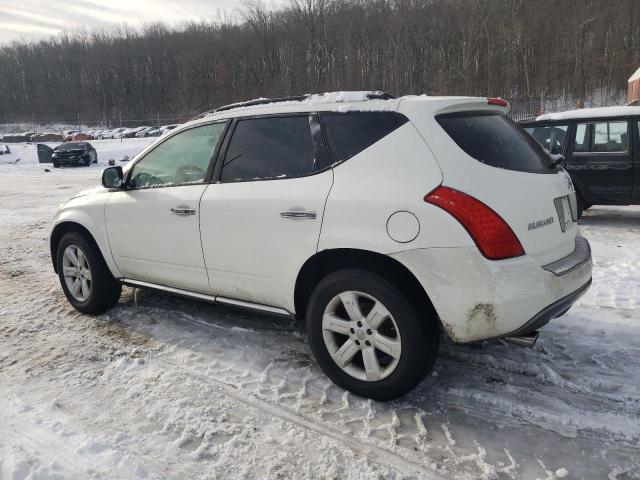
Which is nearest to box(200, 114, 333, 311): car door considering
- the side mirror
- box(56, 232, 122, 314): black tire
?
the side mirror

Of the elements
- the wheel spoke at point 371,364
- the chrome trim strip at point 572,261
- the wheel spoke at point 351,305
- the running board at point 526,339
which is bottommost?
the wheel spoke at point 371,364

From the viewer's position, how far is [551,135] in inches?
329

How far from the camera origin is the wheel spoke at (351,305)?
9.77ft

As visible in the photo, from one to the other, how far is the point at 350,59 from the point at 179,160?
73125mm

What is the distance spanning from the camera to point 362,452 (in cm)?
259

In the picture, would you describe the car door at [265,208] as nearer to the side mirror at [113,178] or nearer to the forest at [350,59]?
the side mirror at [113,178]

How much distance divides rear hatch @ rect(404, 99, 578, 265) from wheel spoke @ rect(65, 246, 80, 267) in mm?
3513

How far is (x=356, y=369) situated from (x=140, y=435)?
1.28 meters

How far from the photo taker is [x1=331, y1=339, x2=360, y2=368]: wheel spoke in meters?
3.04

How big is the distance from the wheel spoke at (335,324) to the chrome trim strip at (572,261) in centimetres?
117

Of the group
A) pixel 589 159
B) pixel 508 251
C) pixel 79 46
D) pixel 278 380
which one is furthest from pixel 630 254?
pixel 79 46

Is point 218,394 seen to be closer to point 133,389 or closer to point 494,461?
point 133,389

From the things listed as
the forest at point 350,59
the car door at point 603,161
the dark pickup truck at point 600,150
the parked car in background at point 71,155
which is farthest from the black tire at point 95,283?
the forest at point 350,59

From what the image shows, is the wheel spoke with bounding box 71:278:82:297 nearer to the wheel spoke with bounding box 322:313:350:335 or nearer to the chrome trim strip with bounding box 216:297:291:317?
the chrome trim strip with bounding box 216:297:291:317
